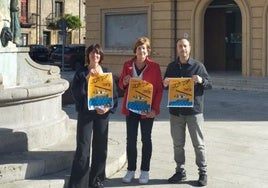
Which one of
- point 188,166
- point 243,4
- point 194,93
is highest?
point 243,4

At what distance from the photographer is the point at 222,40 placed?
25.8 m

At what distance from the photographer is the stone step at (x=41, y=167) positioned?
5895mm

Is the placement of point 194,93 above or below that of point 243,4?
below

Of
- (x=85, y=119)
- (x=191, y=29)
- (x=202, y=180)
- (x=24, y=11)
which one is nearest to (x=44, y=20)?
(x=24, y=11)

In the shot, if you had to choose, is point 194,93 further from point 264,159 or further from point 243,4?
point 243,4

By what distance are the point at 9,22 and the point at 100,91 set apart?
3.23 metres

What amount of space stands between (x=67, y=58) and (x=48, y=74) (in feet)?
82.4

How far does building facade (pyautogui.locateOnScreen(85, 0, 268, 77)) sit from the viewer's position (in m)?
21.2

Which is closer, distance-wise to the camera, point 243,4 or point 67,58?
point 243,4

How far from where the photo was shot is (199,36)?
22797mm

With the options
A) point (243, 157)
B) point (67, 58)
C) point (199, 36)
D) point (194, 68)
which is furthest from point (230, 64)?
point (194, 68)

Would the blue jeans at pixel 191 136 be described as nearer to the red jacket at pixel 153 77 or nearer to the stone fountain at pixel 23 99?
the red jacket at pixel 153 77

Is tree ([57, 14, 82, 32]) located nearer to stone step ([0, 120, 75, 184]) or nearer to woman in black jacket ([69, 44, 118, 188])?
stone step ([0, 120, 75, 184])

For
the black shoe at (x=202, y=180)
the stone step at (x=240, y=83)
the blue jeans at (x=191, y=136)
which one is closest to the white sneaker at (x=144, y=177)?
the blue jeans at (x=191, y=136)
